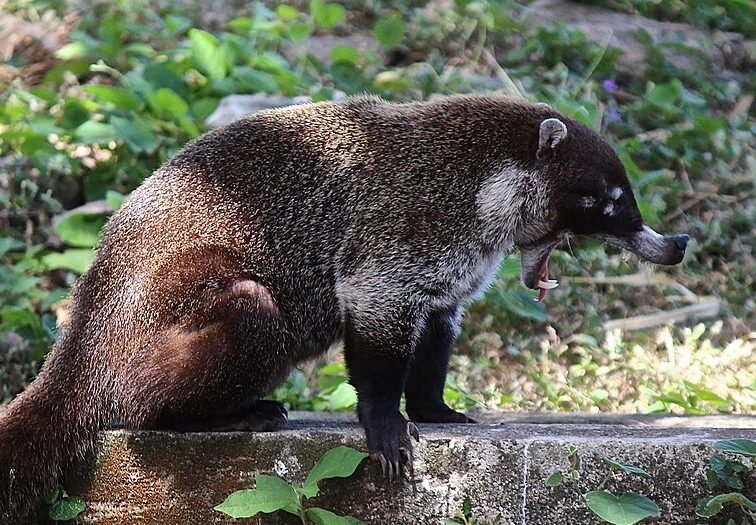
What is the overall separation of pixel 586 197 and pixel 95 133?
3487mm

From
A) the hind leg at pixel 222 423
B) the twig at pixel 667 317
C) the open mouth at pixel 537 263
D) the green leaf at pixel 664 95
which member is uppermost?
the open mouth at pixel 537 263

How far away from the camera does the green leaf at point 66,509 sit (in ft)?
12.4

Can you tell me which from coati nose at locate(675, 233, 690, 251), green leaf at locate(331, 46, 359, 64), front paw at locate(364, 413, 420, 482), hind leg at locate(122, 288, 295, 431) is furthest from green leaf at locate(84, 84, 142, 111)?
front paw at locate(364, 413, 420, 482)

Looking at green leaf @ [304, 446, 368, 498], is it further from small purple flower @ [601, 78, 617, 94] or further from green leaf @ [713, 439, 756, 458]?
small purple flower @ [601, 78, 617, 94]

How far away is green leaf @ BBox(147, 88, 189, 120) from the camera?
684 centimetres

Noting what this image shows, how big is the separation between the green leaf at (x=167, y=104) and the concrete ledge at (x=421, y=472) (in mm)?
3405

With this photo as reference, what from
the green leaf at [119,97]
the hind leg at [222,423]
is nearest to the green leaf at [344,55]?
the green leaf at [119,97]

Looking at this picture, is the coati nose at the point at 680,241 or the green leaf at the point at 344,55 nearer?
the coati nose at the point at 680,241

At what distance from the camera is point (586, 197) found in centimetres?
429

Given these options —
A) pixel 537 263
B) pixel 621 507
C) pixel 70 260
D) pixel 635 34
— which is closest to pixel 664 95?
pixel 635 34

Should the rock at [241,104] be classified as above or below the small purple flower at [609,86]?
above

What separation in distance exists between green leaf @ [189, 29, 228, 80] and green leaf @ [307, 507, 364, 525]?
4.45 meters

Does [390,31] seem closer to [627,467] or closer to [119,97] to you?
[119,97]

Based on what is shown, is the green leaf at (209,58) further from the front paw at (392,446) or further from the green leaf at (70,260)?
the front paw at (392,446)
